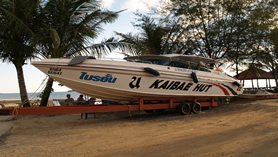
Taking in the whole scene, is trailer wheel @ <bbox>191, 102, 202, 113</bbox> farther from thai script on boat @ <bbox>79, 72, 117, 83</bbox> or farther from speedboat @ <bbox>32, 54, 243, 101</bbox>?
thai script on boat @ <bbox>79, 72, 117, 83</bbox>

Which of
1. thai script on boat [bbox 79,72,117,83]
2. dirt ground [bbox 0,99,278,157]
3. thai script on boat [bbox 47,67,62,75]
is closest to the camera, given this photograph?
dirt ground [bbox 0,99,278,157]

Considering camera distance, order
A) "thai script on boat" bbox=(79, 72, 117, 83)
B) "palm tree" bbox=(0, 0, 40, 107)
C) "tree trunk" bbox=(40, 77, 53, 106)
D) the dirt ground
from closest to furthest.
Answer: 1. the dirt ground
2. "thai script on boat" bbox=(79, 72, 117, 83)
3. "palm tree" bbox=(0, 0, 40, 107)
4. "tree trunk" bbox=(40, 77, 53, 106)

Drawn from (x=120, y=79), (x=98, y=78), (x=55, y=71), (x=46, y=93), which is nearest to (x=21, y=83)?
(x=46, y=93)

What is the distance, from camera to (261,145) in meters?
4.61

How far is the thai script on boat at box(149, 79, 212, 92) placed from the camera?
849 cm

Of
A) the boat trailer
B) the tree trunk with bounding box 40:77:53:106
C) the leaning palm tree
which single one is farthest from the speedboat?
the tree trunk with bounding box 40:77:53:106

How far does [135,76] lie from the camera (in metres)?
8.03

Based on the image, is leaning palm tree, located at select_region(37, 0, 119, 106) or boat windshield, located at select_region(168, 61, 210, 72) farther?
leaning palm tree, located at select_region(37, 0, 119, 106)

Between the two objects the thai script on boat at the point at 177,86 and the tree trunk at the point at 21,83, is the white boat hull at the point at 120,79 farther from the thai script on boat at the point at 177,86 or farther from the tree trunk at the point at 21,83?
the tree trunk at the point at 21,83

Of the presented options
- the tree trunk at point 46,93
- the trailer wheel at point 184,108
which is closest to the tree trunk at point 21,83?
the tree trunk at point 46,93

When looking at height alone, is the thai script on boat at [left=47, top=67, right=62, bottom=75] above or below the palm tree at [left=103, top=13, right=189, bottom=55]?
below

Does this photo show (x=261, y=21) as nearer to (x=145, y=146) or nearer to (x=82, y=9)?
(x=82, y=9)

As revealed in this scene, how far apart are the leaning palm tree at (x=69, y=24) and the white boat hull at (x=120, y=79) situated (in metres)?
2.88

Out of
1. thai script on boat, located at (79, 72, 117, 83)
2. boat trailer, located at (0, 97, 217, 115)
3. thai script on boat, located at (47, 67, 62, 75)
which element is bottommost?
boat trailer, located at (0, 97, 217, 115)
